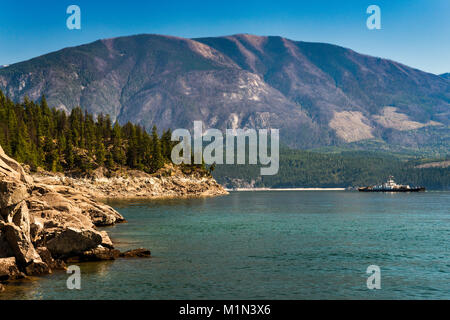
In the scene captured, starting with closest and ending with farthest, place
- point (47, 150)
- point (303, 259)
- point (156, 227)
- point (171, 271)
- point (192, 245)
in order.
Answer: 1. point (171, 271)
2. point (303, 259)
3. point (192, 245)
4. point (156, 227)
5. point (47, 150)

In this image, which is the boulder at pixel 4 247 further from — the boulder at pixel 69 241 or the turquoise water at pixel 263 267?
the boulder at pixel 69 241

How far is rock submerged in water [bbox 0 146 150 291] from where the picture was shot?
40.9 metres

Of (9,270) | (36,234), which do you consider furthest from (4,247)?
(36,234)

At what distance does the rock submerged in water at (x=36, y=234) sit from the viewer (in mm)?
40906

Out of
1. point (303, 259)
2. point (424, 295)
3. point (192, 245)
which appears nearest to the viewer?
point (424, 295)

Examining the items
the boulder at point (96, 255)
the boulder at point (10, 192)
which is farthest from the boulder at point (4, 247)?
the boulder at point (96, 255)

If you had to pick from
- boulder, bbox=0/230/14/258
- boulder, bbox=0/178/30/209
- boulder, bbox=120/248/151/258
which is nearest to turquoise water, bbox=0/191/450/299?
boulder, bbox=120/248/151/258

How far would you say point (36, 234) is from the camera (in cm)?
4797

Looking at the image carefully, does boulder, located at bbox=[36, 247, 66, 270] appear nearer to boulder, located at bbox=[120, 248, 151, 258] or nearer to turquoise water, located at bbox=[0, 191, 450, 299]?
turquoise water, located at bbox=[0, 191, 450, 299]

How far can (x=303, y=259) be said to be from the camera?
5369cm

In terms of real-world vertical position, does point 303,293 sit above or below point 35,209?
below

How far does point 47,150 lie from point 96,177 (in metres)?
20.1
